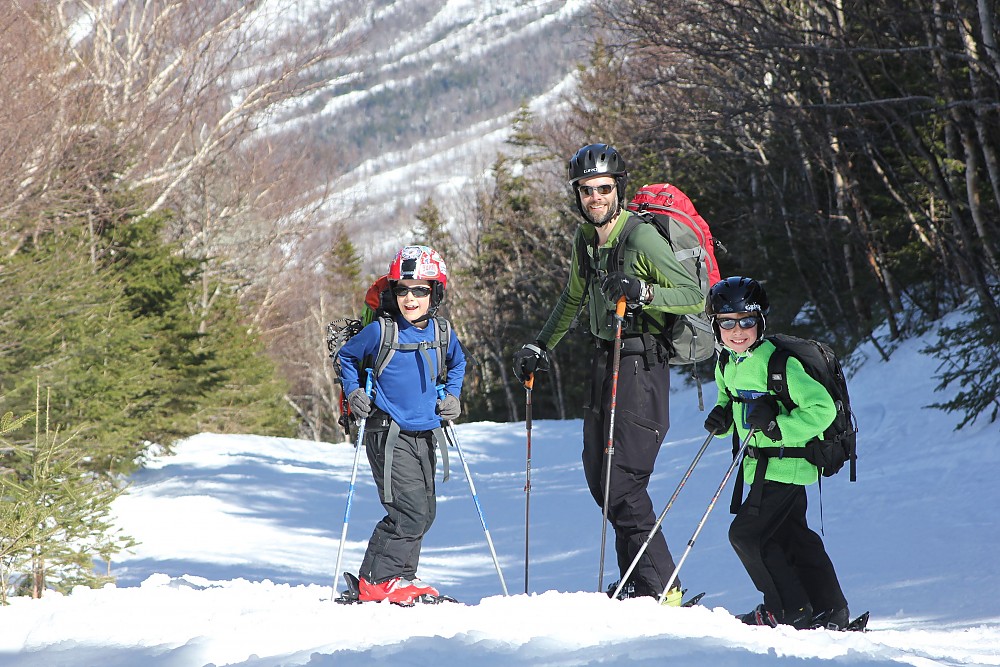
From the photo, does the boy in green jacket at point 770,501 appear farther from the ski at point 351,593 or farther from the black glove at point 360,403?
the ski at point 351,593

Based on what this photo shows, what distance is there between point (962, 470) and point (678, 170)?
14447mm

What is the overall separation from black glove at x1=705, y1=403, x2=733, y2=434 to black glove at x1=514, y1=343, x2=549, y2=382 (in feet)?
3.14

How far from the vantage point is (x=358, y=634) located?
12.2ft

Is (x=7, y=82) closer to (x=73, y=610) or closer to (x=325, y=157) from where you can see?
(x=73, y=610)

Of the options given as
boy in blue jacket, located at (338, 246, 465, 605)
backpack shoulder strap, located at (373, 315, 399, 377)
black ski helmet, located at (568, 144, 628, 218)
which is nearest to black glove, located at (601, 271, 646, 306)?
black ski helmet, located at (568, 144, 628, 218)

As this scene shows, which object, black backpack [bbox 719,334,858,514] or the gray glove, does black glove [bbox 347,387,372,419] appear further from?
black backpack [bbox 719,334,858,514]

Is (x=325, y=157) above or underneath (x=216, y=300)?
above

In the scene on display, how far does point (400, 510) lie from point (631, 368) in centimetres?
156

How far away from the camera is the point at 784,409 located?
4.54 m

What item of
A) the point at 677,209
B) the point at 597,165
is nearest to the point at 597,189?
the point at 597,165

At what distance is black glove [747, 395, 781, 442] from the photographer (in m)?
4.51

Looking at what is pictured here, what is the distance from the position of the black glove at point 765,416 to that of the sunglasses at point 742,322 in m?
0.36

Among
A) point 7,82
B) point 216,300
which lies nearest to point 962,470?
point 7,82

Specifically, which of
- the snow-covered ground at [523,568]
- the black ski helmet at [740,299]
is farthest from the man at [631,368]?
the snow-covered ground at [523,568]
